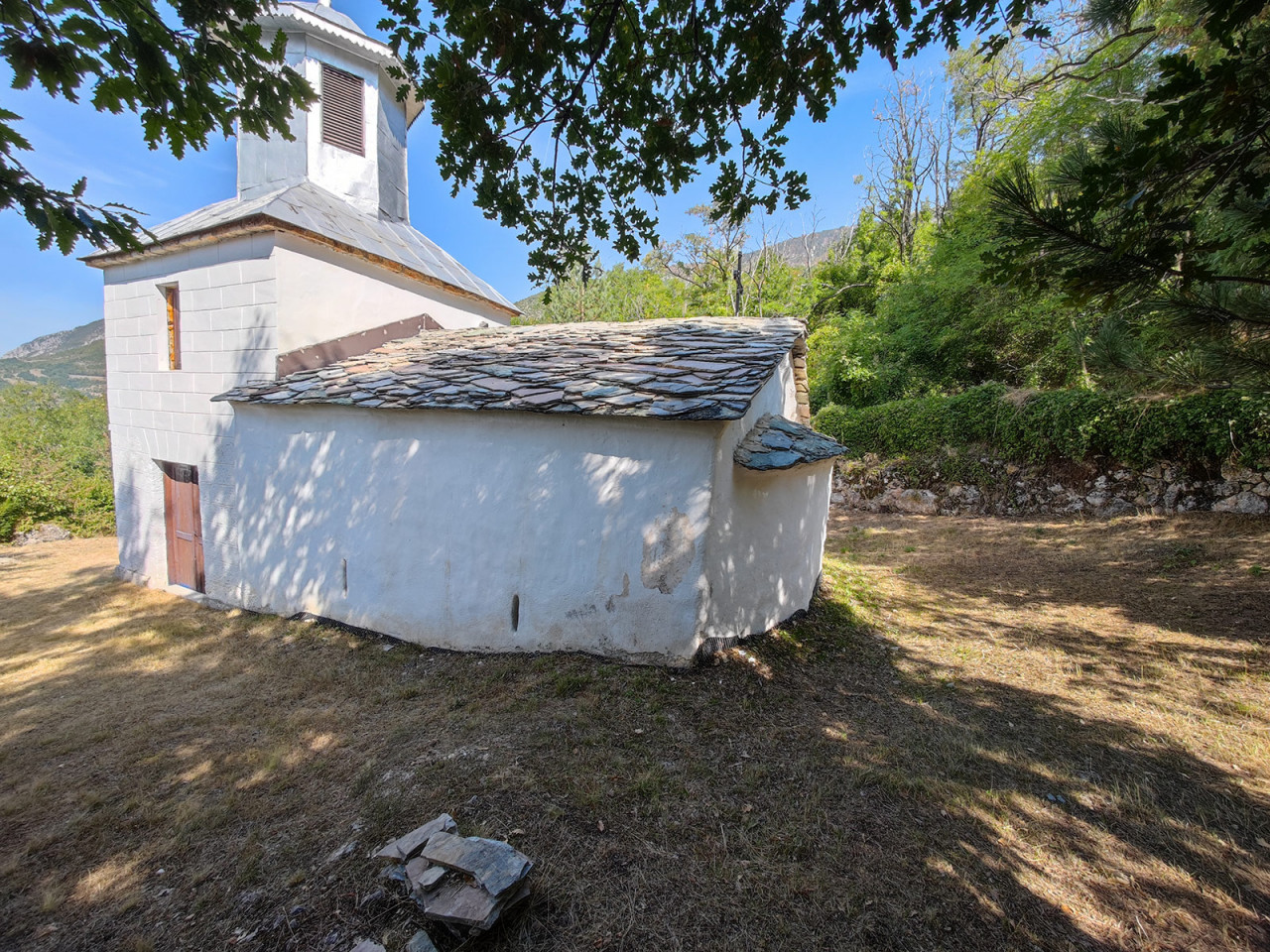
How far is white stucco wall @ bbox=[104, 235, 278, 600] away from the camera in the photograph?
709 centimetres

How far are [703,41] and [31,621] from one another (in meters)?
11.2

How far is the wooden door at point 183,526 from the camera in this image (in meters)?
8.01

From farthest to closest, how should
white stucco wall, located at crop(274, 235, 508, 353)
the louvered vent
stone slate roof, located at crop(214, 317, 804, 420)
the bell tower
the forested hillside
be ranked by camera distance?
the louvered vent < the bell tower < white stucco wall, located at crop(274, 235, 508, 353) < stone slate roof, located at crop(214, 317, 804, 420) < the forested hillside

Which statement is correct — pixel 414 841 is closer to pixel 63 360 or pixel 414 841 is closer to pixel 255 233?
pixel 255 233

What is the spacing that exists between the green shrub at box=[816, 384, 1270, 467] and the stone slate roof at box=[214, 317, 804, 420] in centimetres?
762

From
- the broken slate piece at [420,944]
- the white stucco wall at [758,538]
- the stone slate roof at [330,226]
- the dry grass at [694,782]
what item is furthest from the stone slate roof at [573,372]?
the broken slate piece at [420,944]

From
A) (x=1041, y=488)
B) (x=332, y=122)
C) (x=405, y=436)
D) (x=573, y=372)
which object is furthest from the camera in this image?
(x=1041, y=488)

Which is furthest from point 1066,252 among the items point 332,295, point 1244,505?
point 1244,505

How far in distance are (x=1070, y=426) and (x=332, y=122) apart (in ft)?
49.2

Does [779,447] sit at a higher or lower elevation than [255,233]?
lower

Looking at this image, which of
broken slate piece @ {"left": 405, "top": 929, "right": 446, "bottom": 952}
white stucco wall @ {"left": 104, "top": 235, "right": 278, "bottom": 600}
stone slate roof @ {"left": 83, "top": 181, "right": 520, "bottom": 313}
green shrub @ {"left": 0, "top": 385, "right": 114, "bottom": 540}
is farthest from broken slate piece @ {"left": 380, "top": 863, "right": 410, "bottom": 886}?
green shrub @ {"left": 0, "top": 385, "right": 114, "bottom": 540}

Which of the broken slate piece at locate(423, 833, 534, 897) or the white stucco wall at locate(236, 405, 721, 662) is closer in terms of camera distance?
the broken slate piece at locate(423, 833, 534, 897)

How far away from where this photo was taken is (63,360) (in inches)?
2532

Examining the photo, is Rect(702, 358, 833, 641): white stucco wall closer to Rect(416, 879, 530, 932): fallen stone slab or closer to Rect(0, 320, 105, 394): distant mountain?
Rect(416, 879, 530, 932): fallen stone slab
